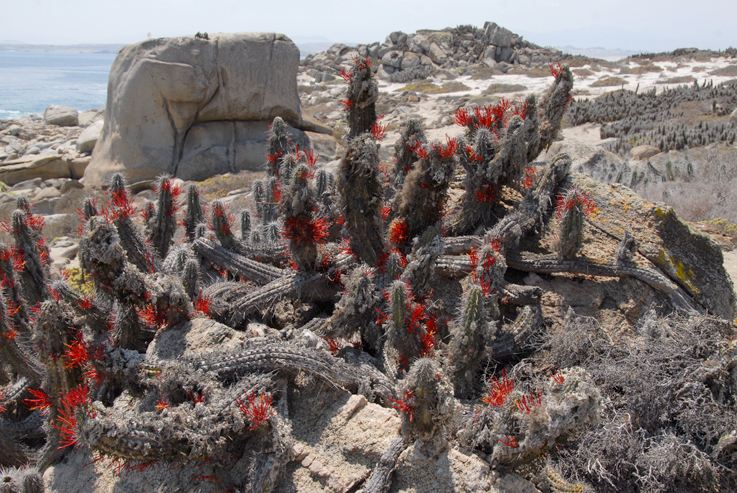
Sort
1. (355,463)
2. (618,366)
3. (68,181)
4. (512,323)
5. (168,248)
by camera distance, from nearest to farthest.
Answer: (355,463)
(618,366)
(512,323)
(168,248)
(68,181)

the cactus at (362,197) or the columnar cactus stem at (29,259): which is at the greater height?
the cactus at (362,197)

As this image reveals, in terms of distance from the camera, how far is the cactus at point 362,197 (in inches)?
119

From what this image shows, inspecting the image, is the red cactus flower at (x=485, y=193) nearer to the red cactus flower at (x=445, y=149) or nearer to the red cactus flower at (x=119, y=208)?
the red cactus flower at (x=445, y=149)

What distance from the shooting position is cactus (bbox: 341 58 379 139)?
12.6 ft

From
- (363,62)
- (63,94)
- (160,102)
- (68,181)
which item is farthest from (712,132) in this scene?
(63,94)

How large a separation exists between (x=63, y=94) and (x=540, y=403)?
45.1m

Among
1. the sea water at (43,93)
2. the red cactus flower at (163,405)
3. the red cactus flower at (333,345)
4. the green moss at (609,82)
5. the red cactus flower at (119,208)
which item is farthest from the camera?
the sea water at (43,93)

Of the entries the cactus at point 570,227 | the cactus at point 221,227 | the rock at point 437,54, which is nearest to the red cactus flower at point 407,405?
the cactus at point 570,227

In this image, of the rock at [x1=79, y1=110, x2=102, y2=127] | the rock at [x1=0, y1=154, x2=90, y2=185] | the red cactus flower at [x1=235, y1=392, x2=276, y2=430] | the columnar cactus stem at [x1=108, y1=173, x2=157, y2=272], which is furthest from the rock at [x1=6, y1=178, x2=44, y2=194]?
the red cactus flower at [x1=235, y1=392, x2=276, y2=430]

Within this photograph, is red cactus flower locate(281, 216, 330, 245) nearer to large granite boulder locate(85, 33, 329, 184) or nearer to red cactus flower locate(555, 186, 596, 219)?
red cactus flower locate(555, 186, 596, 219)

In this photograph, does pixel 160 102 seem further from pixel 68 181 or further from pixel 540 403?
pixel 540 403

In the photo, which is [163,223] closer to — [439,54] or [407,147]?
[407,147]

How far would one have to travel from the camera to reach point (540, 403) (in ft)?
6.88

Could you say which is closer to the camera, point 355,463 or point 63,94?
point 355,463
